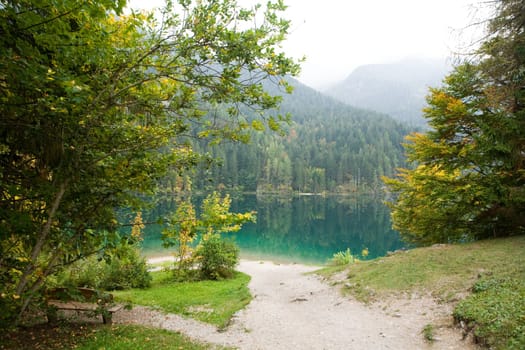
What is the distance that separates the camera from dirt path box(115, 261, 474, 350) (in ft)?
23.6

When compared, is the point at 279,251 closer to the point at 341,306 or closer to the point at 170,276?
the point at 170,276

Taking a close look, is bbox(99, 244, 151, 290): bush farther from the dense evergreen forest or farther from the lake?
the dense evergreen forest

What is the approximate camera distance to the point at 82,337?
21.2 ft

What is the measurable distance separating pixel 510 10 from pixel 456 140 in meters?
8.22

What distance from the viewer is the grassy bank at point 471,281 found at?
6012 millimetres

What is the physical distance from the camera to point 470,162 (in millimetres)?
14070

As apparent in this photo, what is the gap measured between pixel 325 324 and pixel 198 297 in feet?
18.0

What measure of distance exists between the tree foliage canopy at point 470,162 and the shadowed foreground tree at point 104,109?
33.3ft

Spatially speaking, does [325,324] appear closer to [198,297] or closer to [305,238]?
[198,297]

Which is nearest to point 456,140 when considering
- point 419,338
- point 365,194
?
point 419,338

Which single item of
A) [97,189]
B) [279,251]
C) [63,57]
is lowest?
[279,251]

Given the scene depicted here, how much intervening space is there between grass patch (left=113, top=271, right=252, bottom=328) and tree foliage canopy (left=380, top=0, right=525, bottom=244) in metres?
9.40

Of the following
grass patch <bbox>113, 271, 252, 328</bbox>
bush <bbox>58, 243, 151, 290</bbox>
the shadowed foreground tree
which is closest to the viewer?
the shadowed foreground tree

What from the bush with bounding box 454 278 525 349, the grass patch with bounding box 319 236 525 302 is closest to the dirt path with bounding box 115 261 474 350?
the bush with bounding box 454 278 525 349
